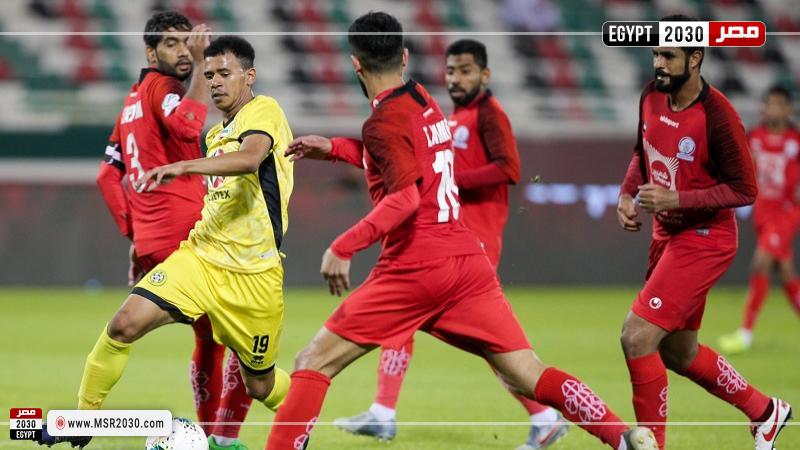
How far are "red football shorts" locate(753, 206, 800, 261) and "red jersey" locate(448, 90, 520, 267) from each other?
16.2ft

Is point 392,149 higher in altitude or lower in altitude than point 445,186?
higher

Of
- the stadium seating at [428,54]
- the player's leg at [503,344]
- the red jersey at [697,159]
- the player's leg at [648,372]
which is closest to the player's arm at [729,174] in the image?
the red jersey at [697,159]

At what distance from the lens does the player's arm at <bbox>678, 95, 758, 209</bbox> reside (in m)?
5.50

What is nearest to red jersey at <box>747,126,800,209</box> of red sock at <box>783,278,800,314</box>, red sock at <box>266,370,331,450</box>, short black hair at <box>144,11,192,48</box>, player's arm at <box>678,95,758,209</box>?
red sock at <box>783,278,800,314</box>

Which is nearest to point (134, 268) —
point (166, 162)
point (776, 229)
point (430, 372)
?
point (166, 162)

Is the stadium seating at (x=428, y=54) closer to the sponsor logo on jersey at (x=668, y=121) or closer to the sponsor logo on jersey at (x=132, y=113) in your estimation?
the sponsor logo on jersey at (x=132, y=113)

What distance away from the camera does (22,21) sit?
2053 centimetres

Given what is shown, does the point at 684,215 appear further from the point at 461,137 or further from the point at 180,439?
the point at 180,439

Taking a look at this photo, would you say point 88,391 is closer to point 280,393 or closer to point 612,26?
point 280,393

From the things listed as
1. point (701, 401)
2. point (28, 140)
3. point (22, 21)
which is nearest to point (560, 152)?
point (28, 140)

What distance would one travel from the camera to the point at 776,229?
11281 mm

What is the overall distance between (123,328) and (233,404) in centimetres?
91

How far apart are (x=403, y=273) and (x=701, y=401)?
3.75m

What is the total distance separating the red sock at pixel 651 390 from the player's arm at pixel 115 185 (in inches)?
115
